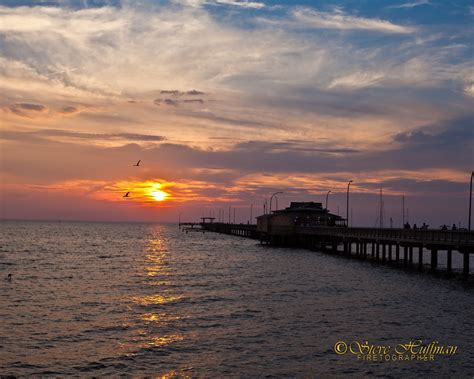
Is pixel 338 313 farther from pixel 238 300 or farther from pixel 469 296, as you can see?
pixel 469 296

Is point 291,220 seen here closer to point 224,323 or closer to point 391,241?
point 391,241

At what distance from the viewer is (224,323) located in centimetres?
2753

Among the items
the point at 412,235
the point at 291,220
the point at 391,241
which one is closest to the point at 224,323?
the point at 412,235

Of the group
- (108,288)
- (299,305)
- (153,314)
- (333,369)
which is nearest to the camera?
(333,369)

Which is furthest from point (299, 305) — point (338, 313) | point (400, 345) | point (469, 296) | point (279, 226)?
point (279, 226)

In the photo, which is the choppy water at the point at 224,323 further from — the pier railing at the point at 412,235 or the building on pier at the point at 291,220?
the building on pier at the point at 291,220

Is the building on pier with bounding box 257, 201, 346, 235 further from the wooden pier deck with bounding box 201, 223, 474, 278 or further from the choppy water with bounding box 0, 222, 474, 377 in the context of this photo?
the choppy water with bounding box 0, 222, 474, 377

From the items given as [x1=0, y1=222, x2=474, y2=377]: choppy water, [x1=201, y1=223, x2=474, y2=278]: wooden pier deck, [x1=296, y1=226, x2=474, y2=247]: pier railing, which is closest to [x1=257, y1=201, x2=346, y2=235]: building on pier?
[x1=201, y1=223, x2=474, y2=278]: wooden pier deck

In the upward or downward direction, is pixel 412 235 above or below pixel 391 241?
above

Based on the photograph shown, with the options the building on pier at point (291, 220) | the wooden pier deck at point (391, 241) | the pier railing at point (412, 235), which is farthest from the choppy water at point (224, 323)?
the building on pier at point (291, 220)

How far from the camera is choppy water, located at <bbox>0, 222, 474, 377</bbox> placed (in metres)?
20.2

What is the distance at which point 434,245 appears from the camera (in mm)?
51344

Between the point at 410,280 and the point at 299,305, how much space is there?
1789cm

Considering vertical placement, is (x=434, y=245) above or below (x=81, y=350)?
above
